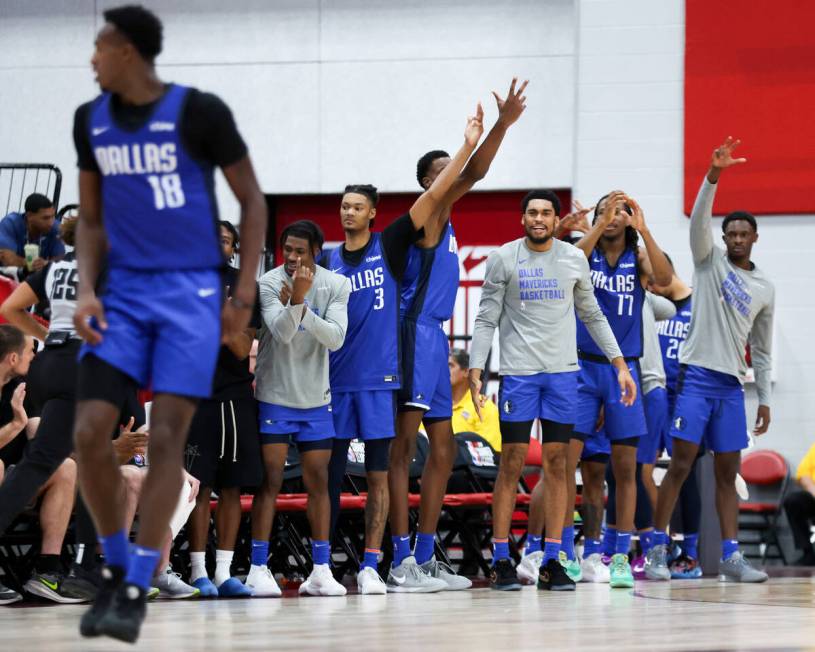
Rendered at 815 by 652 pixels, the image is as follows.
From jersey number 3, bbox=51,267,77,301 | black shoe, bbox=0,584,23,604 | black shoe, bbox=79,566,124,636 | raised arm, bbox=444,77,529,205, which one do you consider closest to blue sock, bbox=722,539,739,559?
raised arm, bbox=444,77,529,205

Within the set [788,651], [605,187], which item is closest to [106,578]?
[788,651]

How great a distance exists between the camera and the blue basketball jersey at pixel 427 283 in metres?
6.76

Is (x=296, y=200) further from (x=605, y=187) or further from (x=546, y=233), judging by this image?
(x=546, y=233)

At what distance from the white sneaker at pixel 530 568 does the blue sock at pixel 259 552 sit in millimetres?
1552

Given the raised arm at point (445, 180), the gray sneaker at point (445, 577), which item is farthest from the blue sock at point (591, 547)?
the raised arm at point (445, 180)

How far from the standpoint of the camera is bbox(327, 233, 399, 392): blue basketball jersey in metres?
6.55

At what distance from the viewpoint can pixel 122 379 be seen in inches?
141

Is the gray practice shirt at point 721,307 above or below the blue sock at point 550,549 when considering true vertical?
above

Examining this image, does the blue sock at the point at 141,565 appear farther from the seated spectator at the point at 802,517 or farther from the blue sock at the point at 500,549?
the seated spectator at the point at 802,517

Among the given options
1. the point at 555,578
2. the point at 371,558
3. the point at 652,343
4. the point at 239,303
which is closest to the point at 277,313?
the point at 371,558

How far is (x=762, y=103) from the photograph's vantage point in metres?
10.9

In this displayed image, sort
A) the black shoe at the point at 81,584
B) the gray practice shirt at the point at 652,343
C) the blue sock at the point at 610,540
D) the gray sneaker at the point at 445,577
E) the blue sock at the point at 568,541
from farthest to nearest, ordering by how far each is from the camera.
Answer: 1. the gray practice shirt at the point at 652,343
2. the blue sock at the point at 610,540
3. the blue sock at the point at 568,541
4. the gray sneaker at the point at 445,577
5. the black shoe at the point at 81,584

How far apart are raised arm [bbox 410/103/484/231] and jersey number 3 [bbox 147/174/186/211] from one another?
9.03 ft

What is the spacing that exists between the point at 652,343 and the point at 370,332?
243 cm
